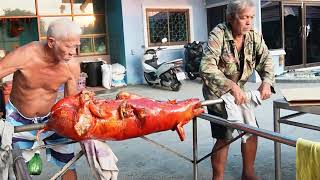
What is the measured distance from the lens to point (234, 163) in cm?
406

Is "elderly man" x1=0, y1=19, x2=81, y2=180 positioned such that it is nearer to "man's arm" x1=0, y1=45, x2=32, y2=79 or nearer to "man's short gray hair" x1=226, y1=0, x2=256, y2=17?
"man's arm" x1=0, y1=45, x2=32, y2=79

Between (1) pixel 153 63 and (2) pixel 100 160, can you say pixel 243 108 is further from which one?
(1) pixel 153 63

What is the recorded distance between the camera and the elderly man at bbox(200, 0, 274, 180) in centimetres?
283

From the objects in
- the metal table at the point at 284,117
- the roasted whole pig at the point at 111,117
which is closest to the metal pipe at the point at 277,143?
the metal table at the point at 284,117

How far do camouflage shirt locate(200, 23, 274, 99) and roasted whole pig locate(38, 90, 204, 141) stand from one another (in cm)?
111

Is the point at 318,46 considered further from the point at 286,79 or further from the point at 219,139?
the point at 219,139

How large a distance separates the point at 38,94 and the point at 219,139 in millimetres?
1494

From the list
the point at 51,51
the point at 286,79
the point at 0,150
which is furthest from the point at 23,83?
the point at 286,79

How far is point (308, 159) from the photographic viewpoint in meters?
1.48

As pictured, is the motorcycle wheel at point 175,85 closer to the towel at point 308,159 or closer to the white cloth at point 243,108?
the white cloth at point 243,108

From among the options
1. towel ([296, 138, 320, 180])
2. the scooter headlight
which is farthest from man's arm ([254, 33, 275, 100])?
the scooter headlight

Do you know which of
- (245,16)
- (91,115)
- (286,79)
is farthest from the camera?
(286,79)

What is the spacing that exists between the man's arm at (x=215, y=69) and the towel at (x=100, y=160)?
114 cm

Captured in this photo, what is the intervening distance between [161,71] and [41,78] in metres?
6.80
